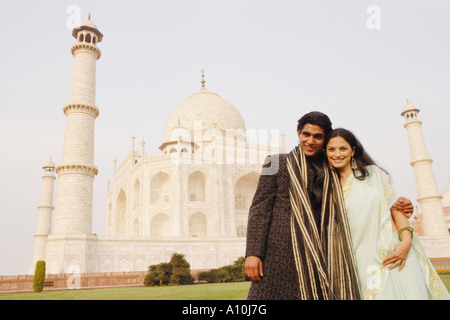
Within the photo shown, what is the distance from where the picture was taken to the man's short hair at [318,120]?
7.07ft

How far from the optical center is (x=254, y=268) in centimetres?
192

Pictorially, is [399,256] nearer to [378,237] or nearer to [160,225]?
[378,237]

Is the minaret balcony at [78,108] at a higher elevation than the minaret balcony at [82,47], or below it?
below

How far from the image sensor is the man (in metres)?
1.89

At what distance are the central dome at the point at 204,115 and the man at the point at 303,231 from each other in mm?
22956

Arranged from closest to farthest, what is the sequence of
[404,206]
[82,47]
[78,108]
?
[404,206]
[78,108]
[82,47]

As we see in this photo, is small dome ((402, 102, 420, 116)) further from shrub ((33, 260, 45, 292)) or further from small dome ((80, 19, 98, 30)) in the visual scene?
shrub ((33, 260, 45, 292))

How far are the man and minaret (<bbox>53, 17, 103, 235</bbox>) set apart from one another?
497 inches

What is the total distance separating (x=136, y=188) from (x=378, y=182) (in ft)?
70.6

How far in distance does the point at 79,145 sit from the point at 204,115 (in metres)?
12.9

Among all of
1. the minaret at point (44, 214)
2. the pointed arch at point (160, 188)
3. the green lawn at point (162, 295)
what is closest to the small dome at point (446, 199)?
the pointed arch at point (160, 188)

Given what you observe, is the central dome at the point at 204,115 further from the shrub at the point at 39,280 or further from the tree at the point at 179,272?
the shrub at the point at 39,280

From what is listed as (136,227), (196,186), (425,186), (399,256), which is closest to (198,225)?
(196,186)
